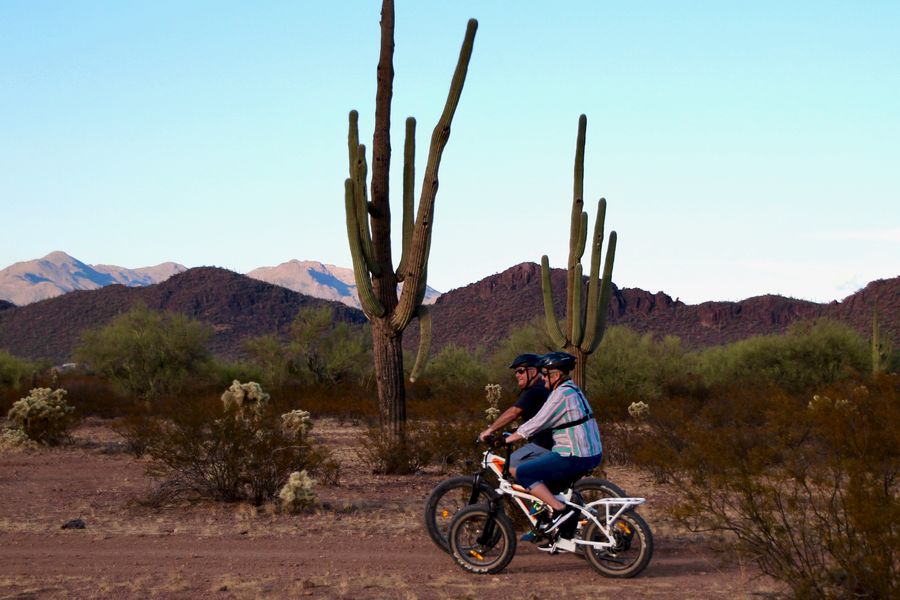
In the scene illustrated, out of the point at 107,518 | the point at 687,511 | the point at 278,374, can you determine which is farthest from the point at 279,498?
the point at 278,374

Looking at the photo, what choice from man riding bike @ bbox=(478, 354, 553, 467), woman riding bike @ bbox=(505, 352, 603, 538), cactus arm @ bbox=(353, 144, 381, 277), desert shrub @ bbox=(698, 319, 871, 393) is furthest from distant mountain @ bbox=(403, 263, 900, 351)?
woman riding bike @ bbox=(505, 352, 603, 538)

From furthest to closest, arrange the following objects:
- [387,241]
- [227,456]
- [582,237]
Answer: [582,237] < [387,241] < [227,456]

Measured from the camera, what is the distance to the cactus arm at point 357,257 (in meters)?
14.6

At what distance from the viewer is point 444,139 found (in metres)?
15.3

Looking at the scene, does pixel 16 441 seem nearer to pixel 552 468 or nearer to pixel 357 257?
pixel 357 257

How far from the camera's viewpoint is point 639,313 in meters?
70.1

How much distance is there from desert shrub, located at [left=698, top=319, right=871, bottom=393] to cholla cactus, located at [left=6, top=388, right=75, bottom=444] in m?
20.5

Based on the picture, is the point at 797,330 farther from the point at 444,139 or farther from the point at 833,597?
the point at 833,597

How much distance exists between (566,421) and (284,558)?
2947mm

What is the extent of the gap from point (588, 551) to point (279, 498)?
16.0 ft

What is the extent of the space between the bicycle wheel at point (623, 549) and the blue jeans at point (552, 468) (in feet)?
1.47

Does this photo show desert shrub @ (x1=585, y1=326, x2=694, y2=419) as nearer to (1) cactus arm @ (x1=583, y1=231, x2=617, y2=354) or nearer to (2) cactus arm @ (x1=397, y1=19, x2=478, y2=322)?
(1) cactus arm @ (x1=583, y1=231, x2=617, y2=354)

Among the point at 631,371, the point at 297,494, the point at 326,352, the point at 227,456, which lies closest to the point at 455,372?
the point at 326,352

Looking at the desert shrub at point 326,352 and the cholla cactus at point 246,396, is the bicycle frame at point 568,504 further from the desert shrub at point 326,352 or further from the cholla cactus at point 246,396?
the desert shrub at point 326,352
